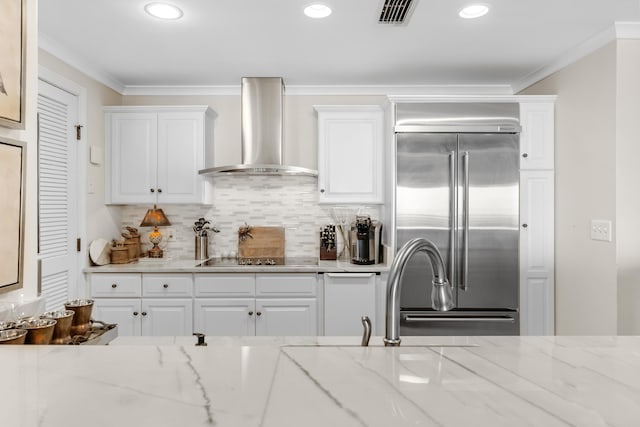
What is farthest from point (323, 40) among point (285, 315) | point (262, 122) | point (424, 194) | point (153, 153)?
point (285, 315)

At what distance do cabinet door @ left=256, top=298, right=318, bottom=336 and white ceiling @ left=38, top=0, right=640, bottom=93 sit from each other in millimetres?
1875

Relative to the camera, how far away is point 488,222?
3.14 m

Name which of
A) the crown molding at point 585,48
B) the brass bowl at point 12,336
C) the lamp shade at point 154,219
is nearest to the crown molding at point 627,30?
the crown molding at point 585,48

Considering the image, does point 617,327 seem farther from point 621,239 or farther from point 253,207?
point 253,207

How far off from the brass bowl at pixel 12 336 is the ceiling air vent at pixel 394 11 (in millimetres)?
2171

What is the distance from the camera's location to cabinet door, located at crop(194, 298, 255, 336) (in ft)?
10.5

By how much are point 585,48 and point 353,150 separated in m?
1.78

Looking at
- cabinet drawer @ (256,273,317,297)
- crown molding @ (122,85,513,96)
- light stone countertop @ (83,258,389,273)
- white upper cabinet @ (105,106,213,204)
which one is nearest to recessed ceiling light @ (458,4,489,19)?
crown molding @ (122,85,513,96)

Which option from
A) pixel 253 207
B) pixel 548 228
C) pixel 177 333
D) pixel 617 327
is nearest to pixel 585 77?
pixel 548 228

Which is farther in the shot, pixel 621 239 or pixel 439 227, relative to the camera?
pixel 439 227

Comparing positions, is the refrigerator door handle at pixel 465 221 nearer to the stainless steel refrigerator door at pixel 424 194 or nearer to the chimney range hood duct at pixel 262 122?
the stainless steel refrigerator door at pixel 424 194

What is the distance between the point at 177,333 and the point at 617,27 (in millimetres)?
3629

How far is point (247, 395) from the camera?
0.51 m

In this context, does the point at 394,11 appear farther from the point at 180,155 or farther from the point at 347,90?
the point at 180,155
